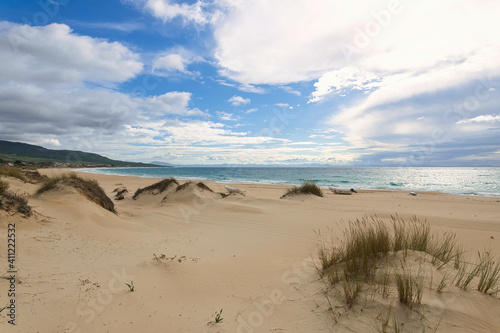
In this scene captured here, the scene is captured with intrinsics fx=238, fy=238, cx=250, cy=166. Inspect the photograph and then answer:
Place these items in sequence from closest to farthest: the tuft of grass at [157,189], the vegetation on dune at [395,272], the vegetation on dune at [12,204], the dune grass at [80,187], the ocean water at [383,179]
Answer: the vegetation on dune at [395,272], the vegetation on dune at [12,204], the dune grass at [80,187], the tuft of grass at [157,189], the ocean water at [383,179]

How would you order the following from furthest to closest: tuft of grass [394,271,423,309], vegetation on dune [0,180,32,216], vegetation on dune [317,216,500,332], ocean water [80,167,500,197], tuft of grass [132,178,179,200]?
→ ocean water [80,167,500,197], tuft of grass [132,178,179,200], vegetation on dune [0,180,32,216], vegetation on dune [317,216,500,332], tuft of grass [394,271,423,309]

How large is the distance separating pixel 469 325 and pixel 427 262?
1155 millimetres

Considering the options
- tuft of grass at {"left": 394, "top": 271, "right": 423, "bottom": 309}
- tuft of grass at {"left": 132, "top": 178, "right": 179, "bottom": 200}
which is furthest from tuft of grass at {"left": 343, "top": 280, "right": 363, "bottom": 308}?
tuft of grass at {"left": 132, "top": 178, "right": 179, "bottom": 200}

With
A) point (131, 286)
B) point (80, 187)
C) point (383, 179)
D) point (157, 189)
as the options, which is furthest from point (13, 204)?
point (383, 179)

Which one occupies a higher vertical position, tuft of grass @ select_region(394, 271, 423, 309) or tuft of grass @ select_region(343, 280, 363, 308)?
tuft of grass @ select_region(394, 271, 423, 309)

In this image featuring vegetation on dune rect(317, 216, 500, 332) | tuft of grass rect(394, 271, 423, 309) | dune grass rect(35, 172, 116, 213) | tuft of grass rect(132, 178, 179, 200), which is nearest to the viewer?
tuft of grass rect(394, 271, 423, 309)

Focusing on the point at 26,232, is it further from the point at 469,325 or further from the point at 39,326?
the point at 469,325

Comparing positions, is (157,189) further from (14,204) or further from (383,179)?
(383,179)

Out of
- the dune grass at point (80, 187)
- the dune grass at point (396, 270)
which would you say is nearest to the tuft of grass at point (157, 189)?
the dune grass at point (80, 187)

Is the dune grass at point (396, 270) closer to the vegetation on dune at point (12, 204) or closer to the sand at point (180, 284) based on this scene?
the sand at point (180, 284)

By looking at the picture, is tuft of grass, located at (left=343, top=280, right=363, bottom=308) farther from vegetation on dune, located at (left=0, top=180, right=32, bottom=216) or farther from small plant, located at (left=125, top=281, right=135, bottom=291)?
vegetation on dune, located at (left=0, top=180, right=32, bottom=216)

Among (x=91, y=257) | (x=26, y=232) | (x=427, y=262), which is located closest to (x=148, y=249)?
(x=91, y=257)

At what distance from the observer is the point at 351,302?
2680mm

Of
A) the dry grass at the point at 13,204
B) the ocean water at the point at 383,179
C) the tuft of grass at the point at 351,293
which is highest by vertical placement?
the dry grass at the point at 13,204
